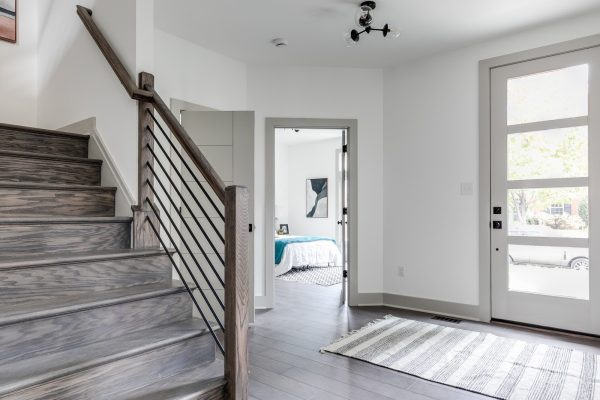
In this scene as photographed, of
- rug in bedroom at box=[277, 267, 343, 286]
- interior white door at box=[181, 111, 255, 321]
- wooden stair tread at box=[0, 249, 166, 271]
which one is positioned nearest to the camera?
wooden stair tread at box=[0, 249, 166, 271]

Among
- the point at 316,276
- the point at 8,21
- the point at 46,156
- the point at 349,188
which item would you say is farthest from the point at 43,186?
the point at 316,276

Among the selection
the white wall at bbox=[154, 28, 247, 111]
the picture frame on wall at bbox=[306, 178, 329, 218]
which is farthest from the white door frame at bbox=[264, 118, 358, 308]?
the picture frame on wall at bbox=[306, 178, 329, 218]

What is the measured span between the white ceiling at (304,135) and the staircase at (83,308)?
5.51m

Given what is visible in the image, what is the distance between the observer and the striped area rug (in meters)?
2.24

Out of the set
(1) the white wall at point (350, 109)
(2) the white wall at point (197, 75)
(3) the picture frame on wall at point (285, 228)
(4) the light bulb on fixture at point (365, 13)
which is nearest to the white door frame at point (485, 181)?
(1) the white wall at point (350, 109)

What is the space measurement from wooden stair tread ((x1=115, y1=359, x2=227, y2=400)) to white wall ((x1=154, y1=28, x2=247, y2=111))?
2.57m

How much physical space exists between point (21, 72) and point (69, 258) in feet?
8.77

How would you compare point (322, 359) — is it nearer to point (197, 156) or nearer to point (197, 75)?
point (197, 156)

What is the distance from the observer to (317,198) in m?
8.55

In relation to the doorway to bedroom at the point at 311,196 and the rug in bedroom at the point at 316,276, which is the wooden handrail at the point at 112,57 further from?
the doorway to bedroom at the point at 311,196

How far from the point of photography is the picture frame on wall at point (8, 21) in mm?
3402

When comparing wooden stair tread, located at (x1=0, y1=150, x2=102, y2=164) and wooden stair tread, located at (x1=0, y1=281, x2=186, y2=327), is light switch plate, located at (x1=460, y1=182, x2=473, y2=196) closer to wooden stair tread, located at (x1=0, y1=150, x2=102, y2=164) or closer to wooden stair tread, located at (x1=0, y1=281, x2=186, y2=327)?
wooden stair tread, located at (x1=0, y1=281, x2=186, y2=327)

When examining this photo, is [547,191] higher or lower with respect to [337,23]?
lower

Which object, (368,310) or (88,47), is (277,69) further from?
(368,310)
